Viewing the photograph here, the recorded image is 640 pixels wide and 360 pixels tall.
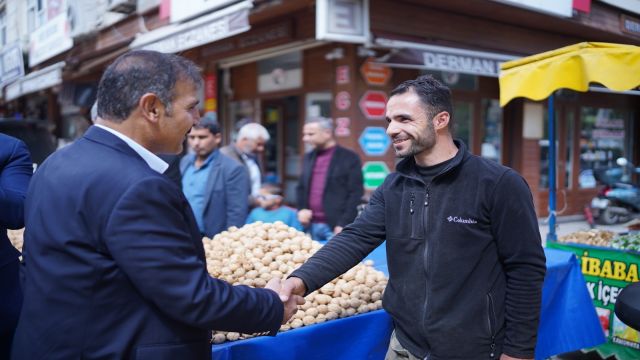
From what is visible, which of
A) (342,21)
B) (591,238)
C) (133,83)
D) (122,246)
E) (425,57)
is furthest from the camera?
(425,57)

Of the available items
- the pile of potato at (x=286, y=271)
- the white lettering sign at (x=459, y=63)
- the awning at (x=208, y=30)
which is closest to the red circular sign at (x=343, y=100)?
the white lettering sign at (x=459, y=63)

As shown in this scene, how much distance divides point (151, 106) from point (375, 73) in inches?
250

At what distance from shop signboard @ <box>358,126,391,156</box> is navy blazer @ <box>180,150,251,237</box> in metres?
3.35

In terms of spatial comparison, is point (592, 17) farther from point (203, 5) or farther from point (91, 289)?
point (91, 289)

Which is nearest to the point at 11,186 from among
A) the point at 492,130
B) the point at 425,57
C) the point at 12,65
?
the point at 425,57

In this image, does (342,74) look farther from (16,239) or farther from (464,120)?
(16,239)

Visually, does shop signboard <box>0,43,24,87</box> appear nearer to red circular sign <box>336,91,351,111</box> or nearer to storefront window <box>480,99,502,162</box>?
red circular sign <box>336,91,351,111</box>

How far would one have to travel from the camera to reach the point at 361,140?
757 centimetres

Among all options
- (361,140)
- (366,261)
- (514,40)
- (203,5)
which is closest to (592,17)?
(514,40)

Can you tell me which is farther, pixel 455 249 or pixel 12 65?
pixel 12 65

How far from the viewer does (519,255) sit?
2057 mm

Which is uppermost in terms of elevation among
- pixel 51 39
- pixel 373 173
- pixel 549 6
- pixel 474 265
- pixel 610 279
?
pixel 51 39

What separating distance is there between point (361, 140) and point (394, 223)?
5.35 metres

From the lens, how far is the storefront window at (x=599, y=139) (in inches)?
472
